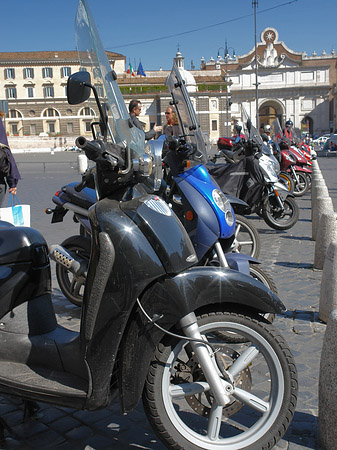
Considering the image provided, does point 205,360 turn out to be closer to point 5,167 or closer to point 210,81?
point 5,167

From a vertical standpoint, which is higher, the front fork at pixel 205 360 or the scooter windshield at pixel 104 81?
the scooter windshield at pixel 104 81

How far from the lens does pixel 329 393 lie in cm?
245

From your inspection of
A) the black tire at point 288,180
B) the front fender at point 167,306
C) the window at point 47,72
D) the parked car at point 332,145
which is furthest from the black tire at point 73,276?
the window at point 47,72

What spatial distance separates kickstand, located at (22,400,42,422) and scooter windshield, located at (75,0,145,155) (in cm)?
146

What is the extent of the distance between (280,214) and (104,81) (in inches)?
229

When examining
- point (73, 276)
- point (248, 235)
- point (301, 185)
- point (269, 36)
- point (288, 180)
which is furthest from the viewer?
point (269, 36)

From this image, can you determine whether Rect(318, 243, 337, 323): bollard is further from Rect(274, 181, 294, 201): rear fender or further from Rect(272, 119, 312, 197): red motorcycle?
Rect(272, 119, 312, 197): red motorcycle

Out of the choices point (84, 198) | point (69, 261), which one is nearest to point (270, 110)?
point (84, 198)

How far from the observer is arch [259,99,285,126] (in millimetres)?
95312

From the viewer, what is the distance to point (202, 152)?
191 inches

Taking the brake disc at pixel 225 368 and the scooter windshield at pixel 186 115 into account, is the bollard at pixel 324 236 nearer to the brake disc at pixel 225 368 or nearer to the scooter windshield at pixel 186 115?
the scooter windshield at pixel 186 115

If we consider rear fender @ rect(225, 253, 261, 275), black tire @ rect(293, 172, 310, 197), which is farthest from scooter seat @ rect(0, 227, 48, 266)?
black tire @ rect(293, 172, 310, 197)

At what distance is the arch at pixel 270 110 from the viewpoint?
95.3 meters

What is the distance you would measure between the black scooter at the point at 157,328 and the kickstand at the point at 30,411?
527 millimetres
